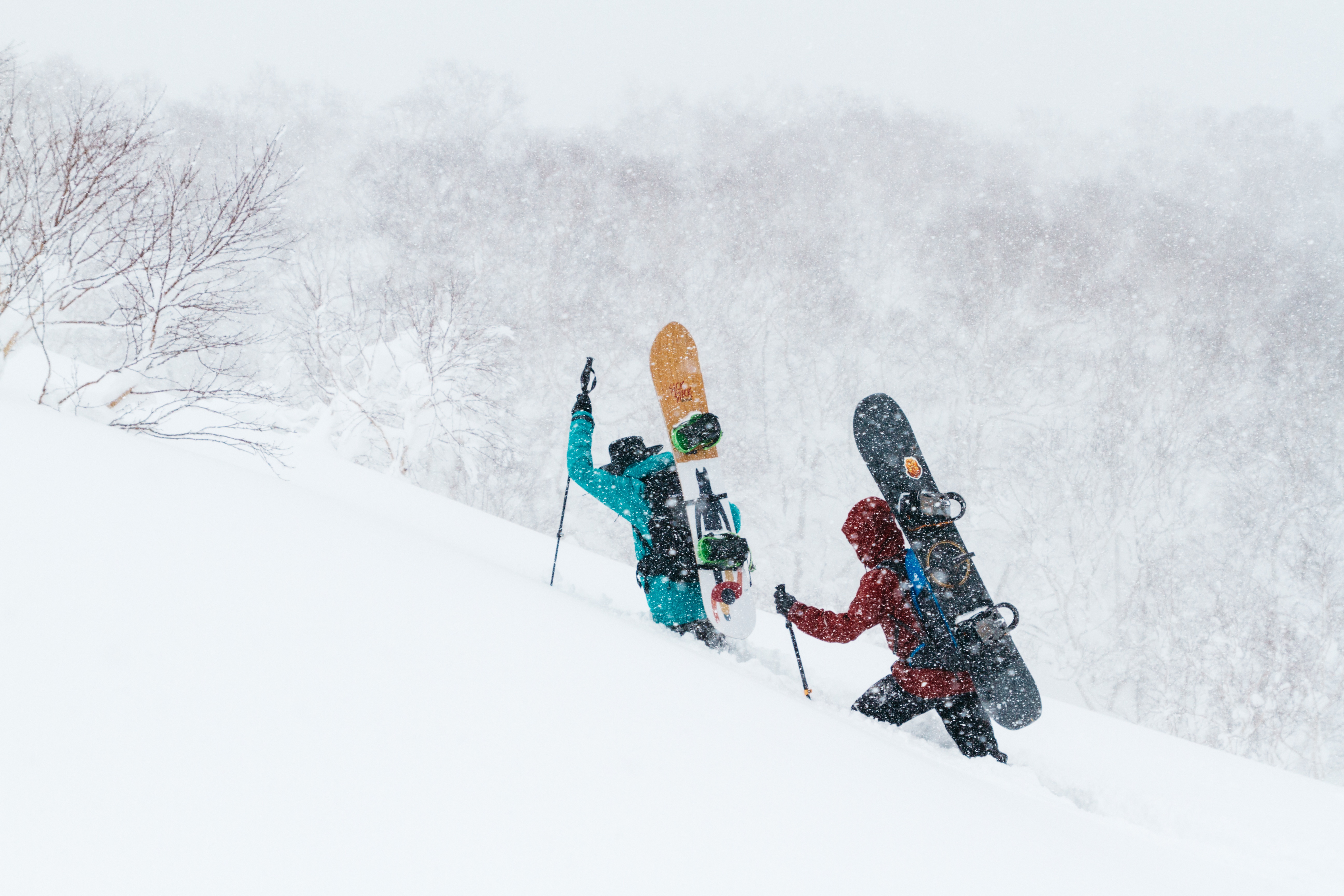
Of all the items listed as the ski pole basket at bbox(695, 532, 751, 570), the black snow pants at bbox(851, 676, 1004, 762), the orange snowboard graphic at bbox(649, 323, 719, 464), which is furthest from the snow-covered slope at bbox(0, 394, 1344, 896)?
the orange snowboard graphic at bbox(649, 323, 719, 464)

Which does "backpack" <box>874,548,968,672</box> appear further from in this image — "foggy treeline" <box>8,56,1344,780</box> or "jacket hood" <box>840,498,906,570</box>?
"foggy treeline" <box>8,56,1344,780</box>

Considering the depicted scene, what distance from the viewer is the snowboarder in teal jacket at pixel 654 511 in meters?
4.02

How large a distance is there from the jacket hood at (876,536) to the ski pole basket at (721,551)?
743 millimetres

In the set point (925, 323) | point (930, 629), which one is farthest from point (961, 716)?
point (925, 323)

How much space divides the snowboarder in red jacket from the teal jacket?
0.85 meters

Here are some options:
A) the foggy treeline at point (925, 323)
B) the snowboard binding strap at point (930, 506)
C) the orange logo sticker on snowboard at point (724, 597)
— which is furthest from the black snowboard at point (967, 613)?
the foggy treeline at point (925, 323)

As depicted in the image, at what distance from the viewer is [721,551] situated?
154 inches

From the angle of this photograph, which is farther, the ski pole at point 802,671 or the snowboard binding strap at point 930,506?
the ski pole at point 802,671

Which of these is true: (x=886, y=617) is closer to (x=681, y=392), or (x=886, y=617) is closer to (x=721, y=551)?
(x=721, y=551)

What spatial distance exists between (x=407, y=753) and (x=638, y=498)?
8.60 feet

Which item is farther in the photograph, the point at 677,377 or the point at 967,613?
the point at 677,377

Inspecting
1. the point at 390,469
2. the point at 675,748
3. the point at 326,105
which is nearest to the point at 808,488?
the point at 390,469

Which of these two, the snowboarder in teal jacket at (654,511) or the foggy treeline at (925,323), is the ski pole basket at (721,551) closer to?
the snowboarder in teal jacket at (654,511)

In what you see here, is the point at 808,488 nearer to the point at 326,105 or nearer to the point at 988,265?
the point at 988,265
